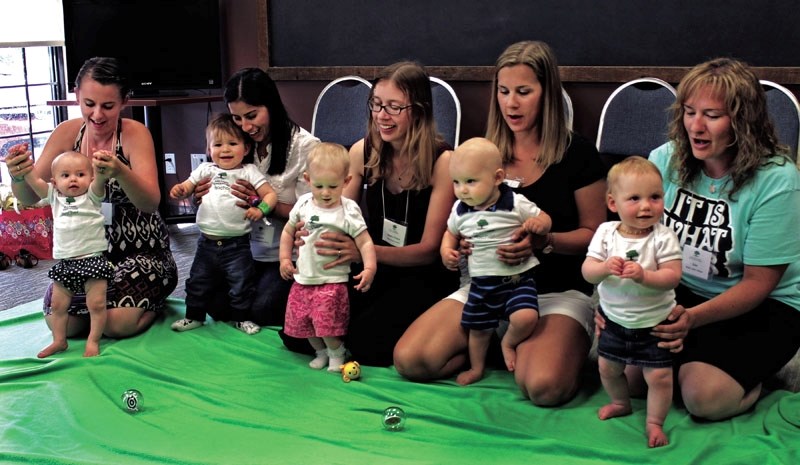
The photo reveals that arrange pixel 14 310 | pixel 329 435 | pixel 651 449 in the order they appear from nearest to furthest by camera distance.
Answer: pixel 651 449 → pixel 329 435 → pixel 14 310

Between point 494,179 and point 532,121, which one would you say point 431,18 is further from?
point 494,179

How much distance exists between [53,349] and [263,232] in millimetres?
905

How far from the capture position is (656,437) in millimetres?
2316

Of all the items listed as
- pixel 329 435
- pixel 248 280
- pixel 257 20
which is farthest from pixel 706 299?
pixel 257 20

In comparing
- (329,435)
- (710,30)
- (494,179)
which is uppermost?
(710,30)

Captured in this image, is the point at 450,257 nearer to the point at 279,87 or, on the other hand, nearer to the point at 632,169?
the point at 632,169

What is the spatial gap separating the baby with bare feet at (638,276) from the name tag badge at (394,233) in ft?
2.75

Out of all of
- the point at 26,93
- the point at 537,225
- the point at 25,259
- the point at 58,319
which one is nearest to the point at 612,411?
the point at 537,225

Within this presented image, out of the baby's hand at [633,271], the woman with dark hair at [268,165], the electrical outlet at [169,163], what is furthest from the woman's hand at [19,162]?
the electrical outlet at [169,163]

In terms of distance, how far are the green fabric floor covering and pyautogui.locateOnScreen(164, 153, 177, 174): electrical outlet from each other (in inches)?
110

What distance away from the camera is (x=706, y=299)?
2600mm

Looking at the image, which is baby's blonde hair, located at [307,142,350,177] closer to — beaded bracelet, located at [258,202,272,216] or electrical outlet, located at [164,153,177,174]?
beaded bracelet, located at [258,202,272,216]

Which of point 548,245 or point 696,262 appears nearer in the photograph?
point 696,262

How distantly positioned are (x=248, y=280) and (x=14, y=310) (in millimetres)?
1182
